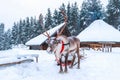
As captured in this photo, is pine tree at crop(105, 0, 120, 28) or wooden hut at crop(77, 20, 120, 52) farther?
pine tree at crop(105, 0, 120, 28)

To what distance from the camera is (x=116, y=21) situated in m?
61.1

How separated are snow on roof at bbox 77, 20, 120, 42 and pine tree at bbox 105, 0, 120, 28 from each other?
87.0ft

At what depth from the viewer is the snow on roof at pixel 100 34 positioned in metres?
31.7

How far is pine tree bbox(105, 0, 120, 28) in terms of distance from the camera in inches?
2409

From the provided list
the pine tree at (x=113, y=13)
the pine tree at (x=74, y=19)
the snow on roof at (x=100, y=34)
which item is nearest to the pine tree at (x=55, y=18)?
the pine tree at (x=74, y=19)

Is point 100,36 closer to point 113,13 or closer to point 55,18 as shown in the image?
point 113,13

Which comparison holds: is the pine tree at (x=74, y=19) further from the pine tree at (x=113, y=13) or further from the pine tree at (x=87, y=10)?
the pine tree at (x=113, y=13)

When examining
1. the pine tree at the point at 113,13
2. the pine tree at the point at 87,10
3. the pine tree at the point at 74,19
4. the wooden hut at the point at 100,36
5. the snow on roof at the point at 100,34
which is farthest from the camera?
the pine tree at the point at 74,19

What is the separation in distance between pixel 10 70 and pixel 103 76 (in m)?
3.67

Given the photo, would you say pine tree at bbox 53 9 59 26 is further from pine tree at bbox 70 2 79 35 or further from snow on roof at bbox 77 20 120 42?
snow on roof at bbox 77 20 120 42

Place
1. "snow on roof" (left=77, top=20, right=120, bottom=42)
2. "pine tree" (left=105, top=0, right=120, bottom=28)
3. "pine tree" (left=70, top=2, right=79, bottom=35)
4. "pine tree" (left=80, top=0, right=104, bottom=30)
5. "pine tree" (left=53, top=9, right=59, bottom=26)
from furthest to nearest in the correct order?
"pine tree" (left=53, top=9, right=59, bottom=26) → "pine tree" (left=70, top=2, right=79, bottom=35) → "pine tree" (left=105, top=0, right=120, bottom=28) → "pine tree" (left=80, top=0, right=104, bottom=30) → "snow on roof" (left=77, top=20, right=120, bottom=42)

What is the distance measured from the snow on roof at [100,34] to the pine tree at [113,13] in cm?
2652

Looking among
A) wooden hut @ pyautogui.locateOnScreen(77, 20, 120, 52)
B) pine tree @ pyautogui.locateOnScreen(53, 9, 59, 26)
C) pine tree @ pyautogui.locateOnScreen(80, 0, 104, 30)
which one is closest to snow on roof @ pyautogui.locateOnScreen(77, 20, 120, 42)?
wooden hut @ pyautogui.locateOnScreen(77, 20, 120, 52)

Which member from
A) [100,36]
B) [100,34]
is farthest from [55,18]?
[100,36]
